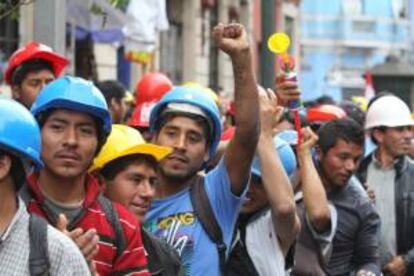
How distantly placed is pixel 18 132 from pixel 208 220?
131cm

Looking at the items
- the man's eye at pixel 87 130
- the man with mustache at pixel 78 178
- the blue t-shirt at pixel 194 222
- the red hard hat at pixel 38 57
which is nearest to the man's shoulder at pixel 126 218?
the man with mustache at pixel 78 178

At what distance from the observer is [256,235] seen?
4.83 metres

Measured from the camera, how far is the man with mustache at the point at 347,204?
613 centimetres

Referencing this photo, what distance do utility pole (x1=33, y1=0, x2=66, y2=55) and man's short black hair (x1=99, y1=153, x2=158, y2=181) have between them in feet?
4.08

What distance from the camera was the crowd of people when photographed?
3.36 meters

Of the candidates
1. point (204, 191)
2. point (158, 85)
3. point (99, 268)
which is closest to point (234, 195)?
point (204, 191)

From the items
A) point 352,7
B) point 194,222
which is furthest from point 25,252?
point 352,7

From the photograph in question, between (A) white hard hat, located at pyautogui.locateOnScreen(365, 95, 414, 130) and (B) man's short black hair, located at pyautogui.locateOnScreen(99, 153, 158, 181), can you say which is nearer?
(B) man's short black hair, located at pyautogui.locateOnScreen(99, 153, 158, 181)

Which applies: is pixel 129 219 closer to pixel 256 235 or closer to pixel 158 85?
pixel 256 235

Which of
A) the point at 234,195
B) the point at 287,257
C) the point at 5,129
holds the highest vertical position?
the point at 5,129

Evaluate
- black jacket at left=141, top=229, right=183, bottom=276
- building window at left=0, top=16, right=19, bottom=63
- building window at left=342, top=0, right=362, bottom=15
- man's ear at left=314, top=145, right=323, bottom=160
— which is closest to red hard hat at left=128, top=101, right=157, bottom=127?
man's ear at left=314, top=145, right=323, bottom=160

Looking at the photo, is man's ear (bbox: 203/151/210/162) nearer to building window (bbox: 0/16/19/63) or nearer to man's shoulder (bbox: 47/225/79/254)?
man's shoulder (bbox: 47/225/79/254)

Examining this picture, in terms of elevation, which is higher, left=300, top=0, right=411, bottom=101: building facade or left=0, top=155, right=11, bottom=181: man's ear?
left=300, top=0, right=411, bottom=101: building facade

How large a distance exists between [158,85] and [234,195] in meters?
3.98
